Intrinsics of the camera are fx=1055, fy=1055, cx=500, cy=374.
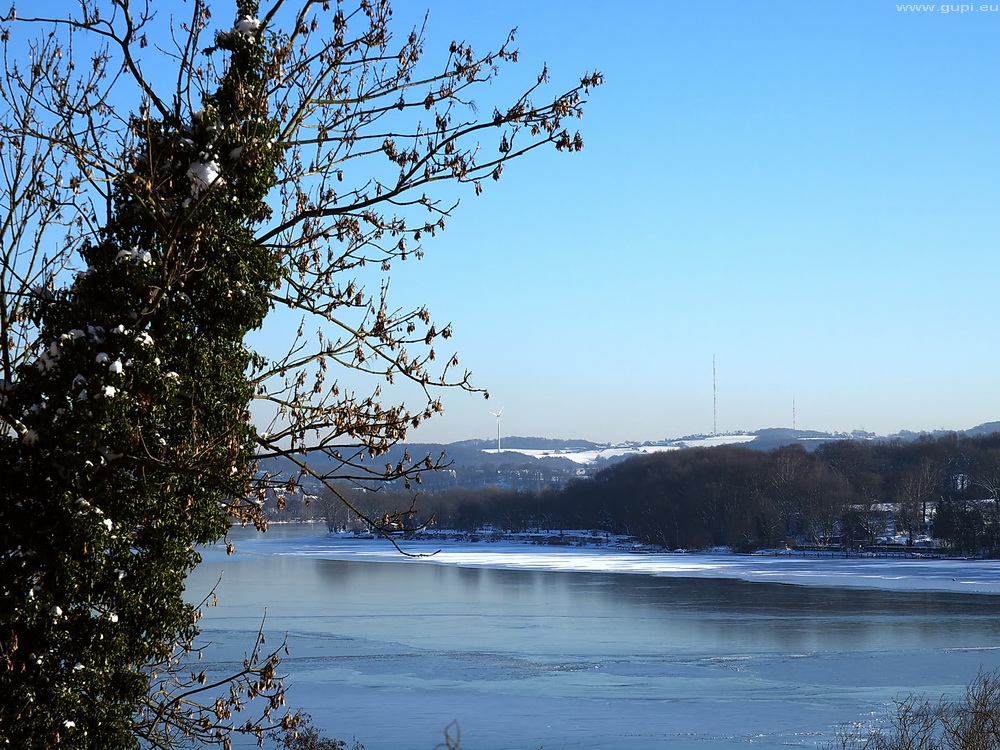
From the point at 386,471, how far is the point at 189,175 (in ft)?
5.97

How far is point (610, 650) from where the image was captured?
24.0 metres

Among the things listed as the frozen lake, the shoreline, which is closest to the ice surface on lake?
the shoreline

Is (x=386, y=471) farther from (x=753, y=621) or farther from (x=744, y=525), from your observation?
(x=744, y=525)

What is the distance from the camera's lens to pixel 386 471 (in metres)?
4.96

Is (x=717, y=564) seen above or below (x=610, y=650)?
below

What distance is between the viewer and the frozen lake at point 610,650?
1681 cm

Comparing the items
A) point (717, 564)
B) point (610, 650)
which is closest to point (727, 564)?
point (717, 564)

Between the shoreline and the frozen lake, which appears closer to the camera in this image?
the frozen lake

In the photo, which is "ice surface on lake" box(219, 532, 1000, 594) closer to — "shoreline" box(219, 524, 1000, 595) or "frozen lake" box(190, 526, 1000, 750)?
"shoreline" box(219, 524, 1000, 595)

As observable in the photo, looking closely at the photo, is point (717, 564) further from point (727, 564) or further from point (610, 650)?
point (610, 650)

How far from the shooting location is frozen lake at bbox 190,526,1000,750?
16.8 m

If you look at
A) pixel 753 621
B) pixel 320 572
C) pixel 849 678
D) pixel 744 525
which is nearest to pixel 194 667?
pixel 849 678

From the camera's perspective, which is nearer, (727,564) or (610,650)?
(610,650)

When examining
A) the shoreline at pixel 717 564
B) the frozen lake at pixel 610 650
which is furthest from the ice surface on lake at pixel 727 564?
the frozen lake at pixel 610 650
